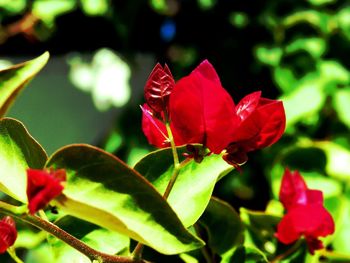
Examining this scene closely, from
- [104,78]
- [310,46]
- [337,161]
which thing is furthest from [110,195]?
[104,78]

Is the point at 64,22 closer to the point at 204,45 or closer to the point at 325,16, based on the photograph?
the point at 204,45

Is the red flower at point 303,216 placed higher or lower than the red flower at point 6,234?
lower

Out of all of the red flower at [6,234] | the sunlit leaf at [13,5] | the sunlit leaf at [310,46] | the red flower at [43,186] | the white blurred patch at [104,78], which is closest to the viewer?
the red flower at [43,186]

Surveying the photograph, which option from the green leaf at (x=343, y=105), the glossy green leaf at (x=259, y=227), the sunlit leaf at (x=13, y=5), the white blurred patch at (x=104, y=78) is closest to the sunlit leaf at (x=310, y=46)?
the green leaf at (x=343, y=105)

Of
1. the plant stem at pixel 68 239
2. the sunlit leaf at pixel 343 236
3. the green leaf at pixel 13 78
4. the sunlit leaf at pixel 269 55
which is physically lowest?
the sunlit leaf at pixel 343 236

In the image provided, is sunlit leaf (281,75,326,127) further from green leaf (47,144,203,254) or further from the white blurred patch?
green leaf (47,144,203,254)

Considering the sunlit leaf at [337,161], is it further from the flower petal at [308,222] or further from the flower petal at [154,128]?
the flower petal at [154,128]

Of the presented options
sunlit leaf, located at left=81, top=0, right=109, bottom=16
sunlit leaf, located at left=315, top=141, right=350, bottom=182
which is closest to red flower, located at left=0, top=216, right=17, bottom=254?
sunlit leaf, located at left=315, top=141, right=350, bottom=182
